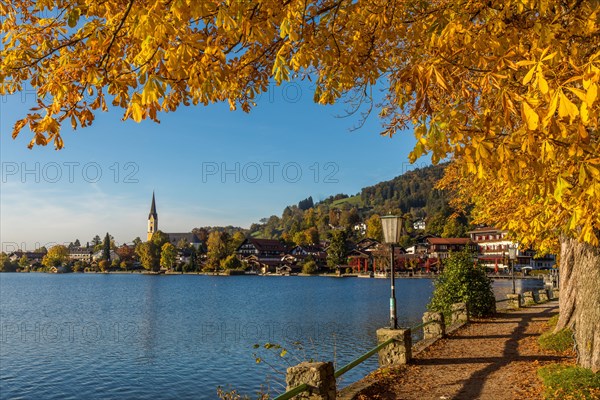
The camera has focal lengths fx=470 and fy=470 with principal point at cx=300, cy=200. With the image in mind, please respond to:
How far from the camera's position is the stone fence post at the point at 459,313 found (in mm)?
19125

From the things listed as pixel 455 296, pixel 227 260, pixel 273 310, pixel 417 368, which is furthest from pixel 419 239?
pixel 417 368

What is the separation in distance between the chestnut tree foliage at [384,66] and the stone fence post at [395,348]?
5627 millimetres

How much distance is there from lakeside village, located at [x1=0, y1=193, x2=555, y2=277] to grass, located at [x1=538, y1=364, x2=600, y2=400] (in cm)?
8980

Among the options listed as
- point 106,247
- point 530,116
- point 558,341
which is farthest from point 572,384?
point 106,247

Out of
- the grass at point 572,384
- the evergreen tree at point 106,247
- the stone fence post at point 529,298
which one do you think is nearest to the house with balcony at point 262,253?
the evergreen tree at point 106,247

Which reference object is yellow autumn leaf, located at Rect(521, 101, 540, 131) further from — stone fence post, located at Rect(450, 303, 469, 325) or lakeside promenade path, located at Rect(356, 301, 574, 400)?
stone fence post, located at Rect(450, 303, 469, 325)

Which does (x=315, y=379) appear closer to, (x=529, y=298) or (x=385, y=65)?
(x=385, y=65)

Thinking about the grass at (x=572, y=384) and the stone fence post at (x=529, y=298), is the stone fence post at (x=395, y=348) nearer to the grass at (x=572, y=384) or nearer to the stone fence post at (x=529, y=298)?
the grass at (x=572, y=384)

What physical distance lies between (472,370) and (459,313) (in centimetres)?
832

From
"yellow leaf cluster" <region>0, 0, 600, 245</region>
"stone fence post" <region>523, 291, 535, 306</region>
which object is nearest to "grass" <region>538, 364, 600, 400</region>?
"yellow leaf cluster" <region>0, 0, 600, 245</region>

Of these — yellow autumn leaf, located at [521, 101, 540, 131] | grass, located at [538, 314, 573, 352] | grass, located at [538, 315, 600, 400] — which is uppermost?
yellow autumn leaf, located at [521, 101, 540, 131]

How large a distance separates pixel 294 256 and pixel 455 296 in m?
123

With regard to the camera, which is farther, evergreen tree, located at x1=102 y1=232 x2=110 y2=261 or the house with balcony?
evergreen tree, located at x1=102 y1=232 x2=110 y2=261

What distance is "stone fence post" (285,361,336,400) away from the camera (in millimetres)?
7547
